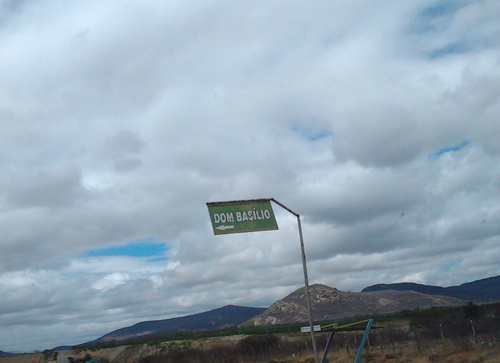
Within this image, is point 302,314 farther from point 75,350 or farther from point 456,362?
point 456,362

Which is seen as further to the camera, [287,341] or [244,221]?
[287,341]

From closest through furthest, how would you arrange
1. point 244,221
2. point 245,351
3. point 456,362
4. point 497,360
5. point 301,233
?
point 244,221 < point 301,233 < point 497,360 < point 456,362 < point 245,351

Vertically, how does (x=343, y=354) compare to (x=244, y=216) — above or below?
below

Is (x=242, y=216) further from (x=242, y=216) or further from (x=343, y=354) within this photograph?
(x=343, y=354)

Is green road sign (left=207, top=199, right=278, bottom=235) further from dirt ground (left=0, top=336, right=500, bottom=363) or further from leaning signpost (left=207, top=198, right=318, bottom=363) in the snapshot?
dirt ground (left=0, top=336, right=500, bottom=363)

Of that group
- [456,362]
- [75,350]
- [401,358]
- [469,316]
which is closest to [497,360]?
[456,362]

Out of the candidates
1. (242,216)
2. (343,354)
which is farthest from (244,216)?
(343,354)

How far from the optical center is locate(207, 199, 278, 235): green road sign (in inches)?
608

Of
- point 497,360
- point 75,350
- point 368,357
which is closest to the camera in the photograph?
point 497,360

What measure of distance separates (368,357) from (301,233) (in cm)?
2954

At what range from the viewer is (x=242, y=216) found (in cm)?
1592

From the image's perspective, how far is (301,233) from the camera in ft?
58.4

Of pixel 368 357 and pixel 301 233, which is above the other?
pixel 301 233

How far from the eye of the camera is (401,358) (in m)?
38.9
